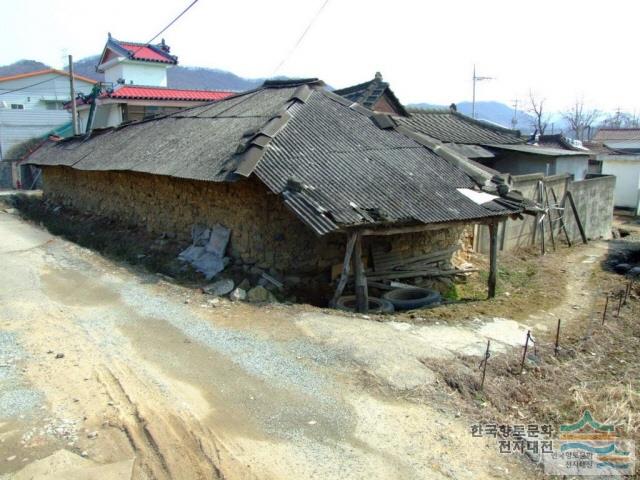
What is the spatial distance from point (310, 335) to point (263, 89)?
437 inches

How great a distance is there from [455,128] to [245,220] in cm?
1250

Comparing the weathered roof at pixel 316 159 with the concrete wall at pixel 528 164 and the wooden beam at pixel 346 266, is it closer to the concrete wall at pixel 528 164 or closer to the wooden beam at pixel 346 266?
the wooden beam at pixel 346 266

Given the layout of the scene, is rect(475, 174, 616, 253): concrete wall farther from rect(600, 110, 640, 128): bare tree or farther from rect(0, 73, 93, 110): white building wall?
rect(600, 110, 640, 128): bare tree

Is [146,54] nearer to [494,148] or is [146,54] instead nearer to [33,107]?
[33,107]

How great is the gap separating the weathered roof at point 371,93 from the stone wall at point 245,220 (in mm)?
6907

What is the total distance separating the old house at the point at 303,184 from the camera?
10.6m

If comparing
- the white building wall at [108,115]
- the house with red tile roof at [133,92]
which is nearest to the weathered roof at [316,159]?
the house with red tile roof at [133,92]

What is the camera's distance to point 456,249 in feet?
44.4

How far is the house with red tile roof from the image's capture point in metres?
25.9

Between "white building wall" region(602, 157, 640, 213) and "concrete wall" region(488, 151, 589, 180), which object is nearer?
"concrete wall" region(488, 151, 589, 180)

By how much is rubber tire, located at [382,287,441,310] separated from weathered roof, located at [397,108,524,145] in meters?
9.25

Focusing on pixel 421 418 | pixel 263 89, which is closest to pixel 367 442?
pixel 421 418

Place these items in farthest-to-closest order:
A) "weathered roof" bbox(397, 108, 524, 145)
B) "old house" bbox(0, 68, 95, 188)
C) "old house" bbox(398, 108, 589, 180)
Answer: "old house" bbox(0, 68, 95, 188) → "weathered roof" bbox(397, 108, 524, 145) → "old house" bbox(398, 108, 589, 180)

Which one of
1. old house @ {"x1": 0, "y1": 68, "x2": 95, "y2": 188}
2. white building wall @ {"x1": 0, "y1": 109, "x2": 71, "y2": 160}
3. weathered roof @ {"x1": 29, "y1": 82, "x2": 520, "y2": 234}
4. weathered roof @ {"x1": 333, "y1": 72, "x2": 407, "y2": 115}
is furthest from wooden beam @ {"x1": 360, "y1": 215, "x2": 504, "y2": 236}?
white building wall @ {"x1": 0, "y1": 109, "x2": 71, "y2": 160}
